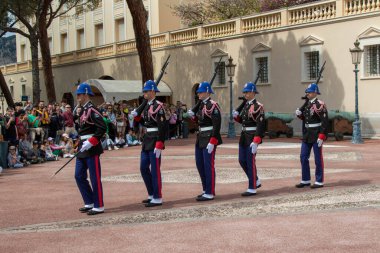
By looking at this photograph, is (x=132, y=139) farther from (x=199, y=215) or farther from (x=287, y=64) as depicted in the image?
(x=199, y=215)

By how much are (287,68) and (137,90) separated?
8.85 meters

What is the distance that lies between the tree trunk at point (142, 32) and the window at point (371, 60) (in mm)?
9264

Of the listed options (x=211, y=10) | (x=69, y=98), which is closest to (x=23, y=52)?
(x=69, y=98)

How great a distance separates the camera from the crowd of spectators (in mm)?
17953

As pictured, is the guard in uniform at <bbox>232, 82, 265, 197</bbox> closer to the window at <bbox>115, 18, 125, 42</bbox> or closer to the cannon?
the cannon

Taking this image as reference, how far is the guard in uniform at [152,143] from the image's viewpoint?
10195mm

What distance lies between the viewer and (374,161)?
16.4 m

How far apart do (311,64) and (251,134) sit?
728 inches

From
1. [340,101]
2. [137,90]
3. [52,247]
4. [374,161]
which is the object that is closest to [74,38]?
[137,90]

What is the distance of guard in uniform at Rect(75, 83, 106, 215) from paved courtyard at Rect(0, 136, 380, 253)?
0.82ft

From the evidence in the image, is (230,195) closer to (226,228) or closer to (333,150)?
(226,228)

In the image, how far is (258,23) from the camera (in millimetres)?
31078

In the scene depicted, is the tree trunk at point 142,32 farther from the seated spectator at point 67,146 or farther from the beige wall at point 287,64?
the seated spectator at point 67,146

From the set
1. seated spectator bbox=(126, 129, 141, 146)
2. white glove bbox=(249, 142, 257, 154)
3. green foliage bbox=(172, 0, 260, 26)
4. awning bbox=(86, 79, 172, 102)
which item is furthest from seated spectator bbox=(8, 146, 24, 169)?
green foliage bbox=(172, 0, 260, 26)
